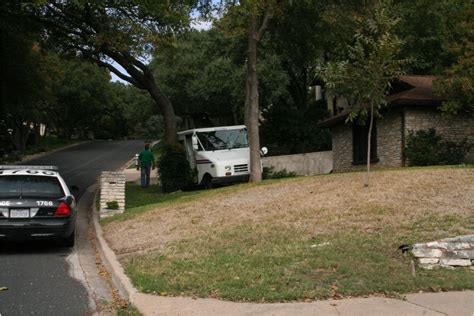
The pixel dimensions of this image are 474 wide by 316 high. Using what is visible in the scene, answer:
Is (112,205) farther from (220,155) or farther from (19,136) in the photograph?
(19,136)

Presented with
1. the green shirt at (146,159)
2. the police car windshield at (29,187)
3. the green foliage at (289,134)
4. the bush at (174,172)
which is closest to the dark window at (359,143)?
the green foliage at (289,134)

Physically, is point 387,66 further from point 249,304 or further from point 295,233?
point 249,304

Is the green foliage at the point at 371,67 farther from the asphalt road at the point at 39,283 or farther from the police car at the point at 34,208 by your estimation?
the asphalt road at the point at 39,283

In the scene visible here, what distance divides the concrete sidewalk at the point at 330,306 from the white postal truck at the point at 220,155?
43.9ft

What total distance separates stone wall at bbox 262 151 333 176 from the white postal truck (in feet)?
25.7

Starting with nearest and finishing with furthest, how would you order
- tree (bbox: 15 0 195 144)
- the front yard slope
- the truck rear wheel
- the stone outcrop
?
the front yard slope
the stone outcrop
tree (bbox: 15 0 195 144)
the truck rear wheel

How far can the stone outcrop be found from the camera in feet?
24.9

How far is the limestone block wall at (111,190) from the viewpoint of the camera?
1452 centimetres

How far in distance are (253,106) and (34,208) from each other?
11.0m

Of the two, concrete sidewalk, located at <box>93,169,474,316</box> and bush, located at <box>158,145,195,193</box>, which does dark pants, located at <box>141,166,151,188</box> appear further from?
concrete sidewalk, located at <box>93,169,474,316</box>

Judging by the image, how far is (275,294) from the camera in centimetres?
641

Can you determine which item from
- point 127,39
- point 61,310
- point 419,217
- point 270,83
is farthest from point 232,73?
point 61,310

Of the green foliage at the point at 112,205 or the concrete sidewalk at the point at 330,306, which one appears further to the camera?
the green foliage at the point at 112,205

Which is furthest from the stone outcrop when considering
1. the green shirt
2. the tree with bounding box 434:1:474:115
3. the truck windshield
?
the green shirt
